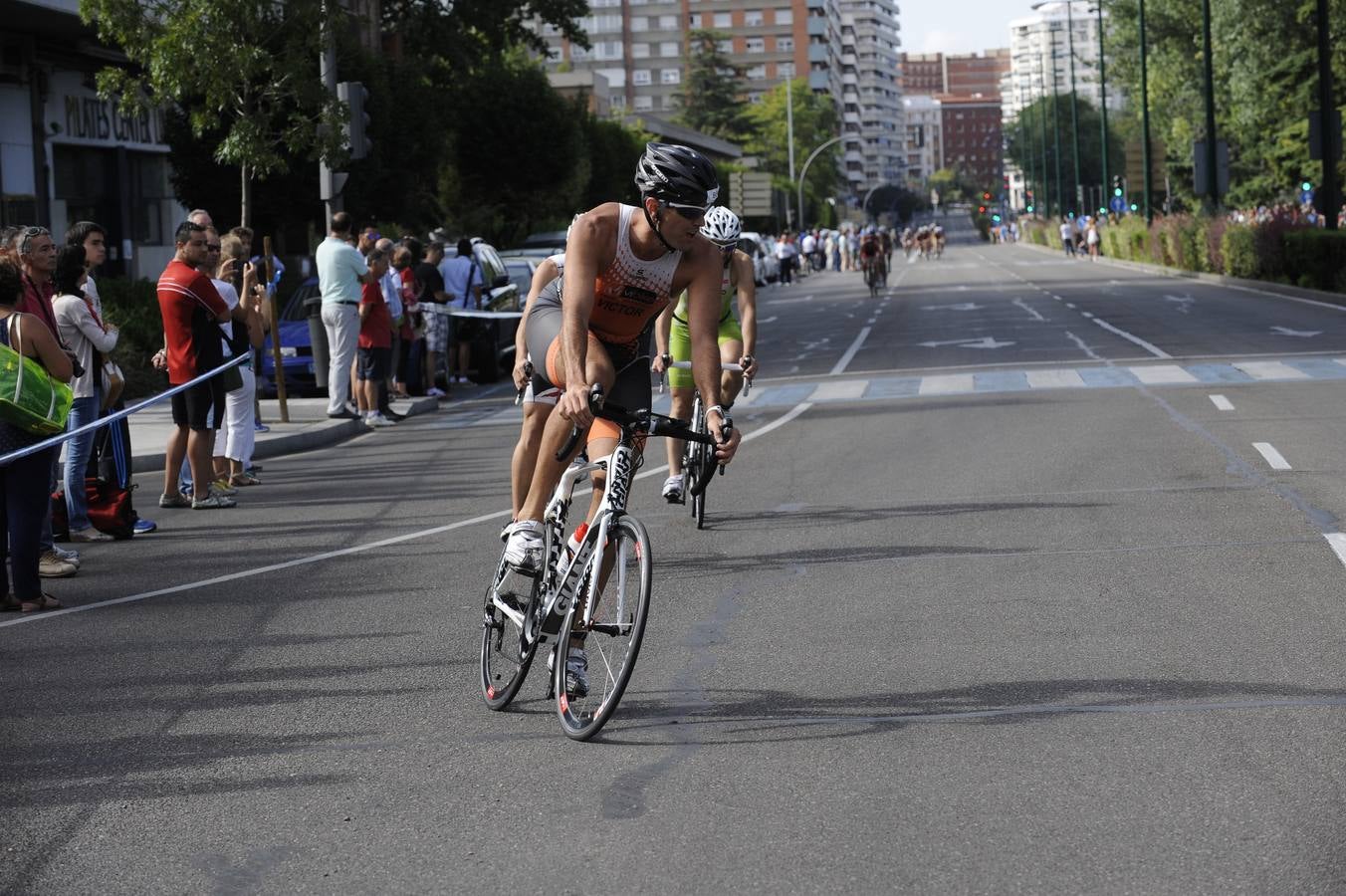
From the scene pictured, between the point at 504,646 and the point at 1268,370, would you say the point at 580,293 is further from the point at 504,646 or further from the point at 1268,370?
the point at 1268,370

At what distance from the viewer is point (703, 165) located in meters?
5.99

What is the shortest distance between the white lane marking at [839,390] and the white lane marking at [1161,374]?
2928 mm

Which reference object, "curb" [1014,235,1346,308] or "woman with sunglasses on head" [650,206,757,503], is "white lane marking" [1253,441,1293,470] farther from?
"curb" [1014,235,1346,308]

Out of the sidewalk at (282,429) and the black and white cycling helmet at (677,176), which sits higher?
the black and white cycling helmet at (677,176)

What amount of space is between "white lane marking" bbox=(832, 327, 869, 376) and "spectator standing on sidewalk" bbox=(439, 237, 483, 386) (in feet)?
15.1

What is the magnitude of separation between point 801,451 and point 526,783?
373 inches

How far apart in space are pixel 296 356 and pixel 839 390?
674 cm

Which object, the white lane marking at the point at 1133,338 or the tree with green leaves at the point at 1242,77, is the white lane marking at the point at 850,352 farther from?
the tree with green leaves at the point at 1242,77

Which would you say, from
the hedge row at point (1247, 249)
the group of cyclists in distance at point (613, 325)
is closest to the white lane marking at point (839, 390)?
the group of cyclists in distance at point (613, 325)

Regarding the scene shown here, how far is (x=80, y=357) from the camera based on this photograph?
37.4ft

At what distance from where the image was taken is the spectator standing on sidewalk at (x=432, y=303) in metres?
22.6

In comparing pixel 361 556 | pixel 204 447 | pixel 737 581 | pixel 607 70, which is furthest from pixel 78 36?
pixel 607 70

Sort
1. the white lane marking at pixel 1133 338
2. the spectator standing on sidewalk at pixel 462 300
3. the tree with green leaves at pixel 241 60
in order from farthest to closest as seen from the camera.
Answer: the white lane marking at pixel 1133 338, the spectator standing on sidewalk at pixel 462 300, the tree with green leaves at pixel 241 60

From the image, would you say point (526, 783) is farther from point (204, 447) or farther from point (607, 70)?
point (607, 70)
